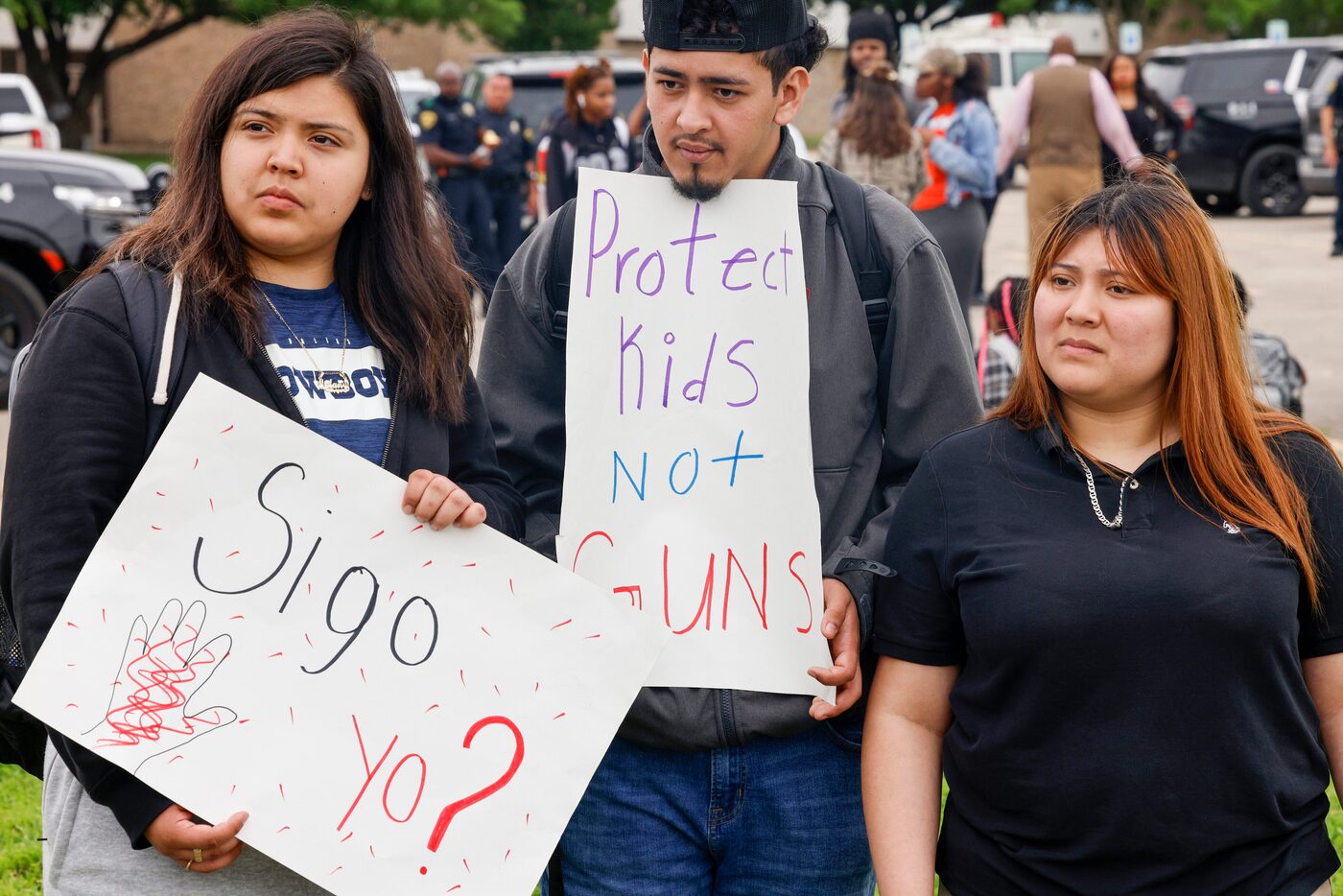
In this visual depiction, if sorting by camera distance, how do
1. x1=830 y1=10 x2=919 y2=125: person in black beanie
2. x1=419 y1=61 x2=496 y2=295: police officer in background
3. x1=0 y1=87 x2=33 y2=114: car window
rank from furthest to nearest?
x1=0 y1=87 x2=33 y2=114: car window → x1=419 y1=61 x2=496 y2=295: police officer in background → x1=830 y1=10 x2=919 y2=125: person in black beanie

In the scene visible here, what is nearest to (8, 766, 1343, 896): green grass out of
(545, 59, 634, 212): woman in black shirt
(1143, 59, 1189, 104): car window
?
(545, 59, 634, 212): woman in black shirt

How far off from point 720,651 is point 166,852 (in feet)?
2.69

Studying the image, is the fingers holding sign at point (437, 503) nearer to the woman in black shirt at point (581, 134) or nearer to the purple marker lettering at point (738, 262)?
the purple marker lettering at point (738, 262)

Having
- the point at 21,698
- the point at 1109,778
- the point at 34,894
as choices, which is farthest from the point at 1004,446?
the point at 34,894

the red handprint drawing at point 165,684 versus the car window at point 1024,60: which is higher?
the red handprint drawing at point 165,684

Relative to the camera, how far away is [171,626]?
194cm

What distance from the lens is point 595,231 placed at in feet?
7.77

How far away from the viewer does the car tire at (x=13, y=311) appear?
9.18m

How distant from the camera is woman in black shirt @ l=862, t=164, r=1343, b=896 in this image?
6.40ft

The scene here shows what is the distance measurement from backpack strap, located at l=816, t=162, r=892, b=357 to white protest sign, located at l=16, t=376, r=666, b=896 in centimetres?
Answer: 59

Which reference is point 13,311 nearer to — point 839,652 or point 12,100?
point 12,100

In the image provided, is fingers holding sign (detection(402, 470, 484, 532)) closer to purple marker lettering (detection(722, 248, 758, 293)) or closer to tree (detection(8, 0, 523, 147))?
purple marker lettering (detection(722, 248, 758, 293))

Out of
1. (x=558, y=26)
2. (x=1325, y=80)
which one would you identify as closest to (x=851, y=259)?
(x=1325, y=80)

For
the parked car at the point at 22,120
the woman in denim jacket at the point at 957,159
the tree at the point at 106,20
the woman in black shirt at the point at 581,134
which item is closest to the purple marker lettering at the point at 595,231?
the woman in denim jacket at the point at 957,159
